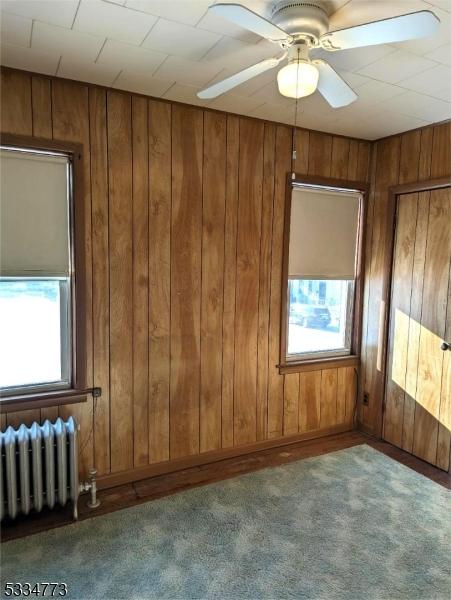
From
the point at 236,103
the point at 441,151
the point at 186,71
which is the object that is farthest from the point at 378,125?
the point at 186,71

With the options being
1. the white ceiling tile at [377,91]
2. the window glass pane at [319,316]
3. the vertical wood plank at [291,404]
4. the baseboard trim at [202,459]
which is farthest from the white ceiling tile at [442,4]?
the baseboard trim at [202,459]

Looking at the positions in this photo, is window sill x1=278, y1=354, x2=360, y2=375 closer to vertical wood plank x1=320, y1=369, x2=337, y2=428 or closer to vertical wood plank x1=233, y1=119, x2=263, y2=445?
vertical wood plank x1=320, y1=369, x2=337, y2=428

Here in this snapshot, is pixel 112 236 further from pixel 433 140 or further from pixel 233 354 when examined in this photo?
pixel 433 140

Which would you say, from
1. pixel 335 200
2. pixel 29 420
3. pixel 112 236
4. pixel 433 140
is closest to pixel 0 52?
pixel 112 236

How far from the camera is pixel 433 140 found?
3014 millimetres

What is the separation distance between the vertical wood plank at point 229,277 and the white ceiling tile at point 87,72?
2.97 feet

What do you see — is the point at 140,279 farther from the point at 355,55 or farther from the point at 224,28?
the point at 355,55

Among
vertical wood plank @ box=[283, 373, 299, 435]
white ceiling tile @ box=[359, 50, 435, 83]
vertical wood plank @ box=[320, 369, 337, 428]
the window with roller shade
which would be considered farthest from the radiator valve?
white ceiling tile @ box=[359, 50, 435, 83]

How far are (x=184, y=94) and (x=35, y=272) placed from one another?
146 cm

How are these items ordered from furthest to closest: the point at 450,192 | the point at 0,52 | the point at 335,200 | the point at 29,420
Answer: the point at 335,200 → the point at 450,192 → the point at 29,420 → the point at 0,52

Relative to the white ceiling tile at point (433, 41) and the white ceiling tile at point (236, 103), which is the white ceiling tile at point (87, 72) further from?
the white ceiling tile at point (433, 41)

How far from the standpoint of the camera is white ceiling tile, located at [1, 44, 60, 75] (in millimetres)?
2023

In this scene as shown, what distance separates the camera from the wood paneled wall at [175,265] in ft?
8.22

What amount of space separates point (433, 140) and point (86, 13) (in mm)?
2544
